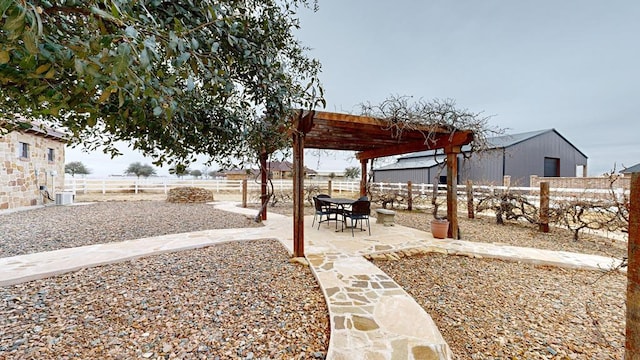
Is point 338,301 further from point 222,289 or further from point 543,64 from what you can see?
point 543,64

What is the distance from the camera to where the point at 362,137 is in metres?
5.53

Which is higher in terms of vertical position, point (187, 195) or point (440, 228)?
point (187, 195)

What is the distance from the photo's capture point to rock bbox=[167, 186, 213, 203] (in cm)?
1067

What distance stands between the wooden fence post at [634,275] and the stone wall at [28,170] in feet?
38.0

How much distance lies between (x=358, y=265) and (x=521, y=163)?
51.9ft

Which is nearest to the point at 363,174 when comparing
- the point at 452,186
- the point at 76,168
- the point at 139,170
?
the point at 452,186

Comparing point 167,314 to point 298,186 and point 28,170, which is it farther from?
point 28,170

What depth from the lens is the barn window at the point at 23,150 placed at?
7984 mm

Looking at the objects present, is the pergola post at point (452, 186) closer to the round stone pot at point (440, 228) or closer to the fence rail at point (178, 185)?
the round stone pot at point (440, 228)

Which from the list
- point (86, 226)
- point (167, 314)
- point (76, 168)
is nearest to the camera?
point (167, 314)

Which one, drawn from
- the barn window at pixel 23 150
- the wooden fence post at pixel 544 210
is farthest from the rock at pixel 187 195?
the wooden fence post at pixel 544 210

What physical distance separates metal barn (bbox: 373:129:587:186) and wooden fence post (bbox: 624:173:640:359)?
40.9 ft

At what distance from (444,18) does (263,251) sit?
809 centimetres

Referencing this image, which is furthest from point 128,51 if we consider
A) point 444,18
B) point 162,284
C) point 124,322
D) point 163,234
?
point 444,18
